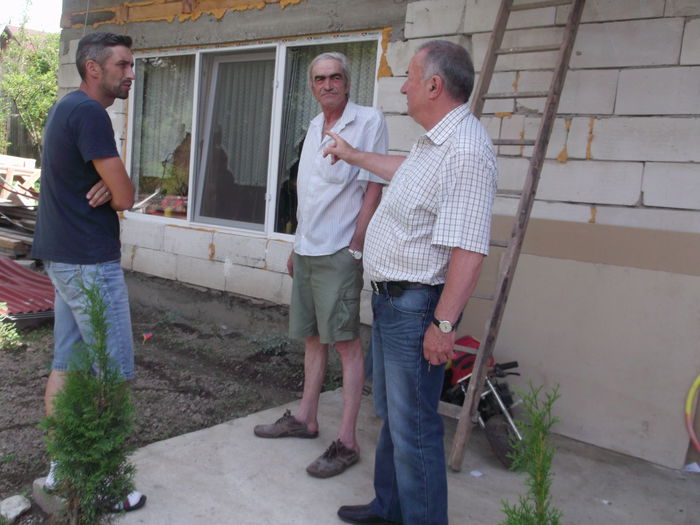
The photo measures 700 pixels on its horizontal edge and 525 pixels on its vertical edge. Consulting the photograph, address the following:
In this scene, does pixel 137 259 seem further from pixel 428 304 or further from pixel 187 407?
pixel 428 304

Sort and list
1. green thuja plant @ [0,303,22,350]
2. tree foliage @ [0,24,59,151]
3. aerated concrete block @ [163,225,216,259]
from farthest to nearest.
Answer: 1. tree foliage @ [0,24,59,151]
2. aerated concrete block @ [163,225,216,259]
3. green thuja plant @ [0,303,22,350]

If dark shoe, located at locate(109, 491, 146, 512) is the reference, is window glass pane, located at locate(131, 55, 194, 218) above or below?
above

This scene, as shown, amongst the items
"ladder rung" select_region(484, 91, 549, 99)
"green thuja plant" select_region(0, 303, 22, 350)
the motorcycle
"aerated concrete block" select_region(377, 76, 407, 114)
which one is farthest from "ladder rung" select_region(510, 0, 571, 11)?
"green thuja plant" select_region(0, 303, 22, 350)

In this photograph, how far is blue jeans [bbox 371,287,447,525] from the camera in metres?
2.35

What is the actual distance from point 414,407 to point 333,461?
0.94m

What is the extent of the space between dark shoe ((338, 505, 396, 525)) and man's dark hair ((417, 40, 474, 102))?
5.61ft

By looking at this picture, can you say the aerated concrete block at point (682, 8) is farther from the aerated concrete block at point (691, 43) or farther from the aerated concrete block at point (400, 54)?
the aerated concrete block at point (400, 54)

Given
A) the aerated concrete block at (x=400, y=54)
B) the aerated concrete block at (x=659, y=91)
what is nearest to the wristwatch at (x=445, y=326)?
the aerated concrete block at (x=659, y=91)

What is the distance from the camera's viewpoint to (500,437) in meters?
3.36

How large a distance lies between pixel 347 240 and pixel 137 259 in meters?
4.03

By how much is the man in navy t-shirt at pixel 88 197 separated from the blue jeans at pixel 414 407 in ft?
3.66

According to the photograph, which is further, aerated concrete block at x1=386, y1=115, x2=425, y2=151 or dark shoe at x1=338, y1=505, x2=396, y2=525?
aerated concrete block at x1=386, y1=115, x2=425, y2=151

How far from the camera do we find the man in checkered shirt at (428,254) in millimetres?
2176

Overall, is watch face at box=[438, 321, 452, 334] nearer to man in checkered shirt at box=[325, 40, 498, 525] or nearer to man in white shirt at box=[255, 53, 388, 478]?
man in checkered shirt at box=[325, 40, 498, 525]
